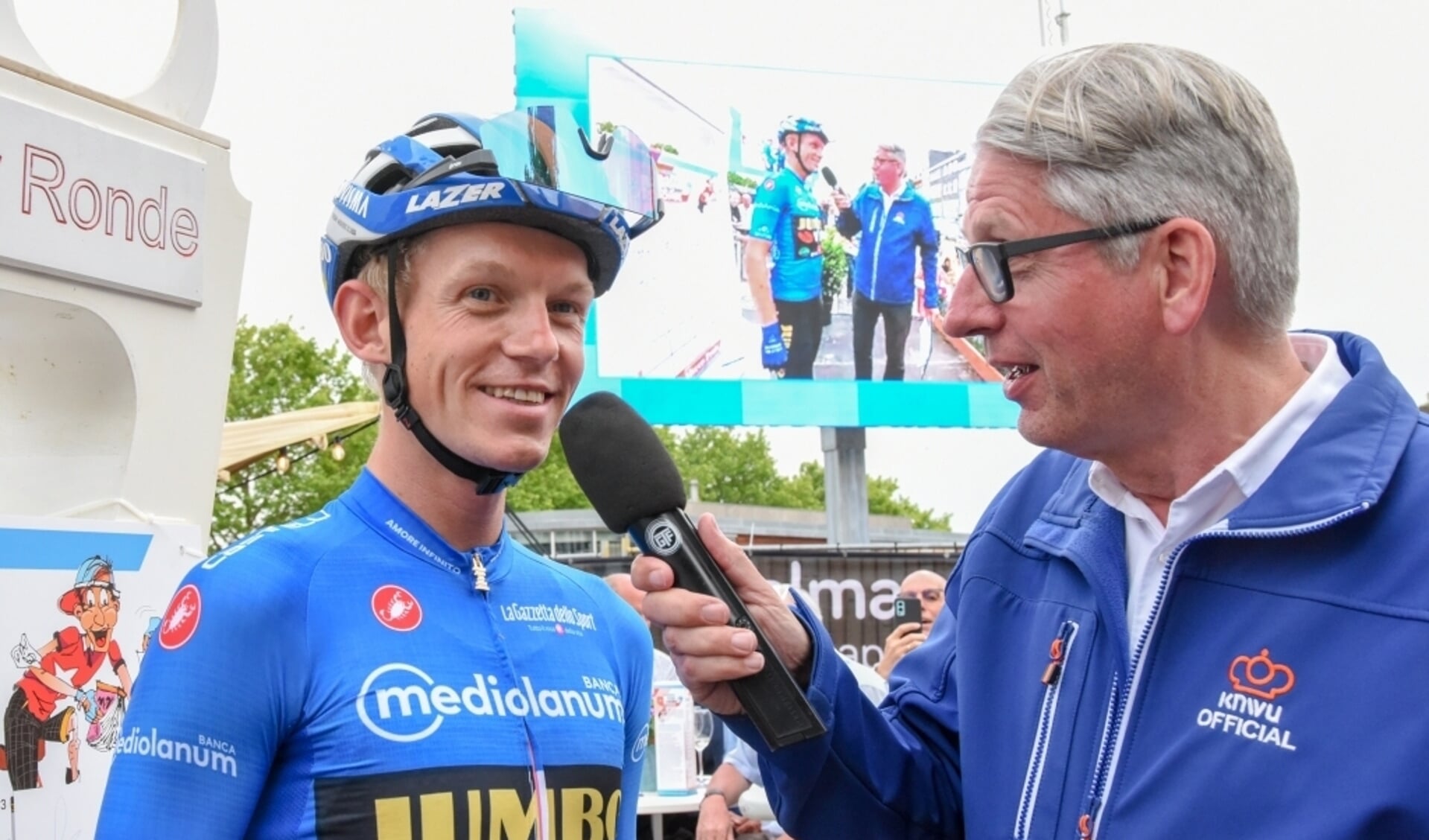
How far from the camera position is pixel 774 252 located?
19.1m

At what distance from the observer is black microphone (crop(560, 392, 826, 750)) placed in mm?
1782

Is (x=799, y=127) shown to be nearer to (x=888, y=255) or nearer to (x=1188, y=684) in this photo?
(x=888, y=255)

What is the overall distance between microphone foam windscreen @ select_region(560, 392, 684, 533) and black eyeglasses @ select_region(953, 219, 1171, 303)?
0.57 meters

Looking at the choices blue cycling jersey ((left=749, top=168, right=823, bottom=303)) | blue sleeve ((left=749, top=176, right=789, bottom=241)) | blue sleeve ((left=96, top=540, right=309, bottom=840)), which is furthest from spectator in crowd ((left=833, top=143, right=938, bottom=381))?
blue sleeve ((left=96, top=540, right=309, bottom=840))

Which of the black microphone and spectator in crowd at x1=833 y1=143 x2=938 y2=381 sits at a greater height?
spectator in crowd at x1=833 y1=143 x2=938 y2=381

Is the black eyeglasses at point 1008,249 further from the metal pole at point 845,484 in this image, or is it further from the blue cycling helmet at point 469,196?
the metal pole at point 845,484

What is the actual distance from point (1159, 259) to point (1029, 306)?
20 centimetres

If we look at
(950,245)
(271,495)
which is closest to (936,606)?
(950,245)

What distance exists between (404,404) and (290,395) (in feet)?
105

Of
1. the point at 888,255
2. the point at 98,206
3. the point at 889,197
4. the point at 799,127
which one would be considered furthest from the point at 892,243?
the point at 98,206

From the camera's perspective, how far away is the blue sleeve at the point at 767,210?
1895cm

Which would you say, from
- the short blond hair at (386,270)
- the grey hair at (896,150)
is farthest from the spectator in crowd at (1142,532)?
the grey hair at (896,150)

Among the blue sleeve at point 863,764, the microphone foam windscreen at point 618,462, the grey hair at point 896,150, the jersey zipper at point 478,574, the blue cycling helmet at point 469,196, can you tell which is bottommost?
the blue sleeve at point 863,764

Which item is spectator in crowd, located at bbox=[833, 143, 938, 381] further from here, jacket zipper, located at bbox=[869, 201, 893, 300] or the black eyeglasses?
the black eyeglasses
